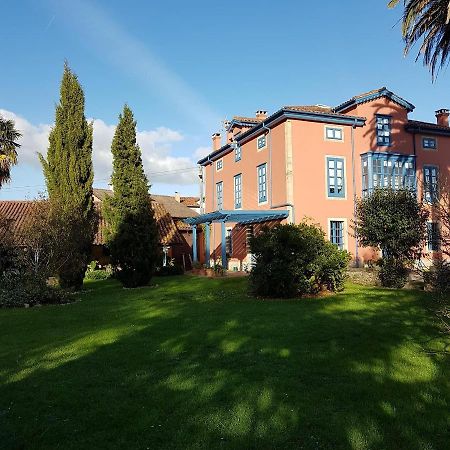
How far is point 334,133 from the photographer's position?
21.1 meters

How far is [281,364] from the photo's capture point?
5.78 meters

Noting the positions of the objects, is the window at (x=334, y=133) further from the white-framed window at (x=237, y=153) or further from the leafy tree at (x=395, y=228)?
the leafy tree at (x=395, y=228)

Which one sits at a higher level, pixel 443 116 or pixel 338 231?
pixel 443 116

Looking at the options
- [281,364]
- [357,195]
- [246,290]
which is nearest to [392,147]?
[357,195]

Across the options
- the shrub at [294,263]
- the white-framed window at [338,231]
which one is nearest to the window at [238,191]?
the white-framed window at [338,231]

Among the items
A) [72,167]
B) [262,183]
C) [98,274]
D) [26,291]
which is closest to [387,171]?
[262,183]

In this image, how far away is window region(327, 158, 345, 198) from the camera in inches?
822

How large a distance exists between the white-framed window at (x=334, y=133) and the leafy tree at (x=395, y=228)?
6.65 metres

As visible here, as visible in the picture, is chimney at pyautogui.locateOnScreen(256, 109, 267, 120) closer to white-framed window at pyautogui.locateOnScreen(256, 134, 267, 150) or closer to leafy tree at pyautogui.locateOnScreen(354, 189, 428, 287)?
white-framed window at pyautogui.locateOnScreen(256, 134, 267, 150)

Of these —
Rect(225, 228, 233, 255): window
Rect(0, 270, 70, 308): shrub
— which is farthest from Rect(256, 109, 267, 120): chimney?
Rect(0, 270, 70, 308): shrub

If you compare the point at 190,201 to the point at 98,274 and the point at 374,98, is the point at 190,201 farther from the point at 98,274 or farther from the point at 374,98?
the point at 374,98

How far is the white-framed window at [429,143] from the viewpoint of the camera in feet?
76.0

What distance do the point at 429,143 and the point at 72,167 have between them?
18971 millimetres

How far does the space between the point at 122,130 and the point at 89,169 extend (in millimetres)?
2298
